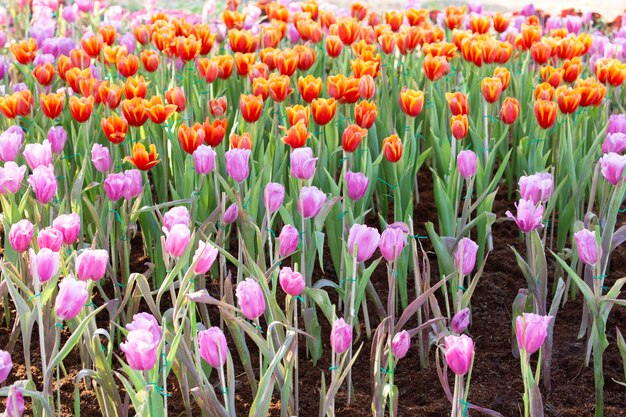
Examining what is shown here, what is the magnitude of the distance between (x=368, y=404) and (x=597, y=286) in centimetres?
60

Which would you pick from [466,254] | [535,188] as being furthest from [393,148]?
[466,254]

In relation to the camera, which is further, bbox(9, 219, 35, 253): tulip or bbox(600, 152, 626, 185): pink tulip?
bbox(600, 152, 626, 185): pink tulip

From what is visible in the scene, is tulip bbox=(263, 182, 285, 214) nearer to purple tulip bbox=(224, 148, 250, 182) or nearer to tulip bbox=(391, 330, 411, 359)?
purple tulip bbox=(224, 148, 250, 182)

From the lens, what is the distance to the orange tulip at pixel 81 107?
2.80 meters

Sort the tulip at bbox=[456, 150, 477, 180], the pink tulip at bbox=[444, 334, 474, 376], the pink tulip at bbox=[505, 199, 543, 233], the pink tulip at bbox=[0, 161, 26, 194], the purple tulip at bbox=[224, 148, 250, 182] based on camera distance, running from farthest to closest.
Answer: the tulip at bbox=[456, 150, 477, 180], the purple tulip at bbox=[224, 148, 250, 182], the pink tulip at bbox=[0, 161, 26, 194], the pink tulip at bbox=[505, 199, 543, 233], the pink tulip at bbox=[444, 334, 474, 376]

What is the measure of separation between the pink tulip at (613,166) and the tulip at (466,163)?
340mm

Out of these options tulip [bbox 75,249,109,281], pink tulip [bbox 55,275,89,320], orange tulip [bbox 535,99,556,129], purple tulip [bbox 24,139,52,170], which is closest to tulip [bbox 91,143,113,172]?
purple tulip [bbox 24,139,52,170]

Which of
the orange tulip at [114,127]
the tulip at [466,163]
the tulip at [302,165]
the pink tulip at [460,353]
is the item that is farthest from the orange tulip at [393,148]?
the pink tulip at [460,353]

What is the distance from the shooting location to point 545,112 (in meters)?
2.83

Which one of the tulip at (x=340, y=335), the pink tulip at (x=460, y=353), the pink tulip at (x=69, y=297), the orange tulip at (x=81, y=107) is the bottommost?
the tulip at (x=340, y=335)

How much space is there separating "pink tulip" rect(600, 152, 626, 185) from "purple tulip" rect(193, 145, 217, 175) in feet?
3.23

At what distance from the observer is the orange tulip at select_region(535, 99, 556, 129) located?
111 inches

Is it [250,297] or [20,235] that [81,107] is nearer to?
[20,235]

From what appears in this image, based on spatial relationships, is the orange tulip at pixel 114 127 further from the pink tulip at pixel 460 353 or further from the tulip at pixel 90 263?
the pink tulip at pixel 460 353
